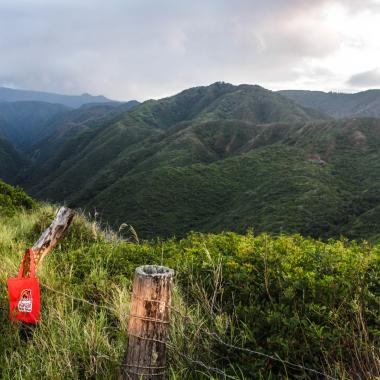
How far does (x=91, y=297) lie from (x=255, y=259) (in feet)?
6.81

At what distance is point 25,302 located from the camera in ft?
12.9

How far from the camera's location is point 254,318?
3.87 meters

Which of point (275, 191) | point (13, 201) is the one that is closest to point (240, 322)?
point (13, 201)

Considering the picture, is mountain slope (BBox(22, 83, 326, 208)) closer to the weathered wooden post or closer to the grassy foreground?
the grassy foreground

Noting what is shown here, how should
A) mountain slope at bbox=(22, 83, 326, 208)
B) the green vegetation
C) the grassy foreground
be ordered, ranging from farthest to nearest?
mountain slope at bbox=(22, 83, 326, 208) → the green vegetation → the grassy foreground

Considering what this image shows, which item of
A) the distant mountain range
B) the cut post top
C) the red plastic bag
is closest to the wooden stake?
the red plastic bag

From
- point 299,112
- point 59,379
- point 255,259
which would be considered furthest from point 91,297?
point 299,112

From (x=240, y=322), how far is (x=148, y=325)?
A: 1305 mm

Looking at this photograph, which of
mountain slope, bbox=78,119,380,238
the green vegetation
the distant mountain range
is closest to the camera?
the green vegetation

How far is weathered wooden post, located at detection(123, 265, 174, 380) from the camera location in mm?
2936

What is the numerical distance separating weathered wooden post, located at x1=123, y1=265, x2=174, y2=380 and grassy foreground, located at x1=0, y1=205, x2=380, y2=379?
0.25 metres

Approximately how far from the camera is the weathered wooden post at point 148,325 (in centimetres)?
294

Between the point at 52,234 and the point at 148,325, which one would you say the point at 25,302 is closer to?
the point at 148,325

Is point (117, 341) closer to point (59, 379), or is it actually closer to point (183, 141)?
point (59, 379)
